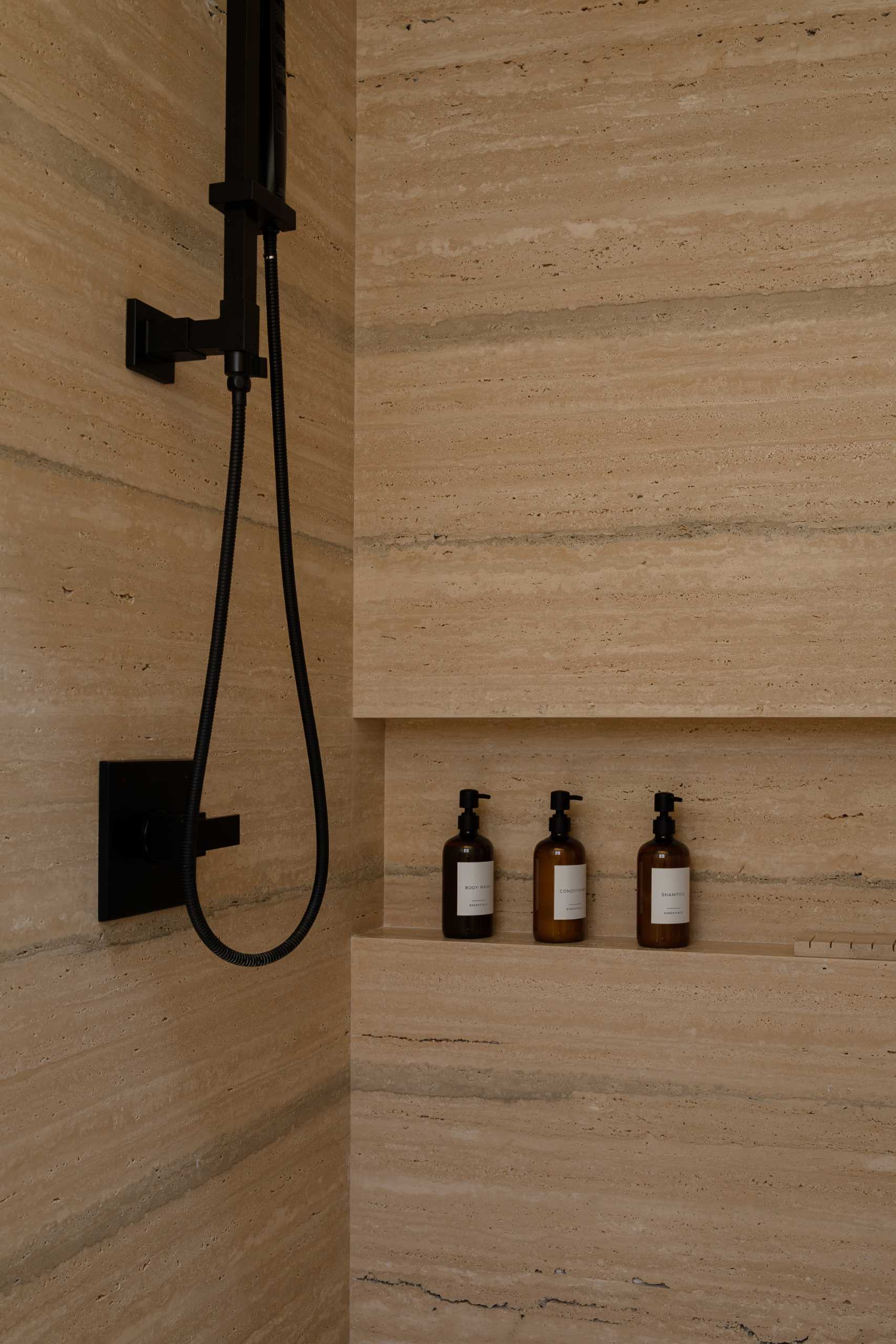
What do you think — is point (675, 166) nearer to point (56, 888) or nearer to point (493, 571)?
point (493, 571)

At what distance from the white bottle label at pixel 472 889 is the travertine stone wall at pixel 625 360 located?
0.19 meters

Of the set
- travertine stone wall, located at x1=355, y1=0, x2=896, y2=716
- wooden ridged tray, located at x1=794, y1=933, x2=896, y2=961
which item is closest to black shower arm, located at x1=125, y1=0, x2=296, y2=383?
travertine stone wall, located at x1=355, y1=0, x2=896, y2=716

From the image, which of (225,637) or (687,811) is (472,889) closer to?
(687,811)

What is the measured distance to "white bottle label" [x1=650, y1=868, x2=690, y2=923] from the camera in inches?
56.3

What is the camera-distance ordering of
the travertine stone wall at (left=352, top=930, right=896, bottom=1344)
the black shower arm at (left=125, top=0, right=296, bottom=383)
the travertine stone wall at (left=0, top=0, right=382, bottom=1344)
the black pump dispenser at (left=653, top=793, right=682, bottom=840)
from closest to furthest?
1. the travertine stone wall at (left=0, top=0, right=382, bottom=1344)
2. the black shower arm at (left=125, top=0, right=296, bottom=383)
3. the travertine stone wall at (left=352, top=930, right=896, bottom=1344)
4. the black pump dispenser at (left=653, top=793, right=682, bottom=840)

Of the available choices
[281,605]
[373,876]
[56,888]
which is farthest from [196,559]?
[373,876]

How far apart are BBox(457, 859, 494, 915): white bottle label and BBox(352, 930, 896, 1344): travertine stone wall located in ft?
0.19

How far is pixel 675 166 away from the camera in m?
1.44

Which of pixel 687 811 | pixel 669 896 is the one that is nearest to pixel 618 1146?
pixel 669 896

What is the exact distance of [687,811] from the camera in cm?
150

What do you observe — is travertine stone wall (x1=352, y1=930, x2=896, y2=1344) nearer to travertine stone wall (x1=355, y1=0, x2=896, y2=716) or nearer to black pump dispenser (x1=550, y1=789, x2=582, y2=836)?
black pump dispenser (x1=550, y1=789, x2=582, y2=836)

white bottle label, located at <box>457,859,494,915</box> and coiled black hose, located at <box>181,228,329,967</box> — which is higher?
coiled black hose, located at <box>181,228,329,967</box>

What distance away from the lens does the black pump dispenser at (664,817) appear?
144 cm

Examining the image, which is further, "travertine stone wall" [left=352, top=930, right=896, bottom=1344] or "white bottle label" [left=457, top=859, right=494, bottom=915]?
"white bottle label" [left=457, top=859, right=494, bottom=915]
